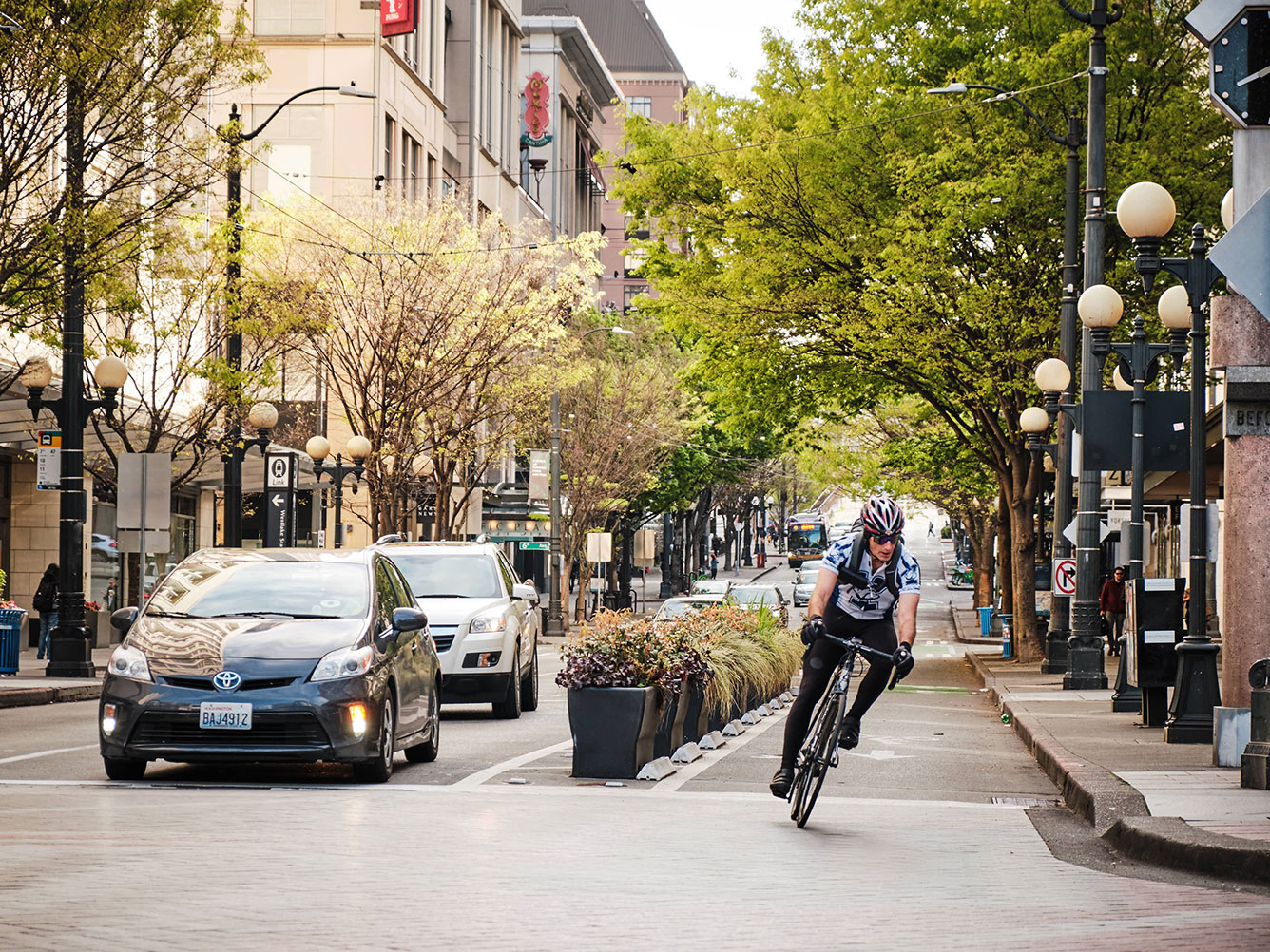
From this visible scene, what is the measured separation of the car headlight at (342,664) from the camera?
12289 mm

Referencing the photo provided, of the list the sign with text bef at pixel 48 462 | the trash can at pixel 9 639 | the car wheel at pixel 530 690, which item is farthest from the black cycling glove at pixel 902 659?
the trash can at pixel 9 639

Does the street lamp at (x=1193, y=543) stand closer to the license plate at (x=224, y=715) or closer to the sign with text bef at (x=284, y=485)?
the license plate at (x=224, y=715)

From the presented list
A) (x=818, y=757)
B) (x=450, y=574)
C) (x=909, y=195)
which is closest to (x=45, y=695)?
(x=450, y=574)

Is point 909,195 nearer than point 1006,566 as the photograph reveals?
Yes

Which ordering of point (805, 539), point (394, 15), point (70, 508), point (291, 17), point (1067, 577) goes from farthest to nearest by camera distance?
point (805, 539)
point (291, 17)
point (394, 15)
point (1067, 577)
point (70, 508)

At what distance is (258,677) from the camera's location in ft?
39.9

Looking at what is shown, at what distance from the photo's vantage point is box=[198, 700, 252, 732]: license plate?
39.5 ft

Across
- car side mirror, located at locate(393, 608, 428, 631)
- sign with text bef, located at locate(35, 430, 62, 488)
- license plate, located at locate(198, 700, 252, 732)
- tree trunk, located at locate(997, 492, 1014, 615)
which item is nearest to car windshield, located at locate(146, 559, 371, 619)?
car side mirror, located at locate(393, 608, 428, 631)

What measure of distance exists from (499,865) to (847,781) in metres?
5.78

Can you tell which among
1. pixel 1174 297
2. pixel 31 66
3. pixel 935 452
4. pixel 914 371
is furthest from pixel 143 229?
pixel 935 452

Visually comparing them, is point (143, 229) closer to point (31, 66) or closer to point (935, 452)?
point (31, 66)

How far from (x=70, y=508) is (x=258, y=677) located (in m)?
14.2

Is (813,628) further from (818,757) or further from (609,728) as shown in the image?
(609,728)

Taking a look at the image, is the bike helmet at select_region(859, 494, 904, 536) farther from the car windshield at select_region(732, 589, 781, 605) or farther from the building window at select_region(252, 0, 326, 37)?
the building window at select_region(252, 0, 326, 37)
